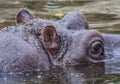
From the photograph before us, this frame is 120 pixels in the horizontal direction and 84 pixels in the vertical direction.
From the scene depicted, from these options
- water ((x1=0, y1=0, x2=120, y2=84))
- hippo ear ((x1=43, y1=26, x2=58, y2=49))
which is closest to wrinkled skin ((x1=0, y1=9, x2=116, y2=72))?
hippo ear ((x1=43, y1=26, x2=58, y2=49))

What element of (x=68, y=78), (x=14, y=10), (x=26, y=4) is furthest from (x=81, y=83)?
(x=26, y=4)

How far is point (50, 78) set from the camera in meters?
6.13

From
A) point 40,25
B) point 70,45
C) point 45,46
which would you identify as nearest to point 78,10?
point 40,25

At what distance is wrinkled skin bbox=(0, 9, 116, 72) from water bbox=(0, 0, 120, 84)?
111 millimetres

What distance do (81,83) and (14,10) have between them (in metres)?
7.15

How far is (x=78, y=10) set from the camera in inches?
498

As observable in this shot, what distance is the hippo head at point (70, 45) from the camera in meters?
6.25

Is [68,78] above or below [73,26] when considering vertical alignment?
below

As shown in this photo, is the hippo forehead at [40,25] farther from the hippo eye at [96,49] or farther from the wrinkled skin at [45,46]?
the hippo eye at [96,49]

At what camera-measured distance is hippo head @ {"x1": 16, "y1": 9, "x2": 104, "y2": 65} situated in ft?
20.5

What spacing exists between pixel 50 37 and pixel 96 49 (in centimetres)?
64

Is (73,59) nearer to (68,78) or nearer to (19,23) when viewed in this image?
(68,78)

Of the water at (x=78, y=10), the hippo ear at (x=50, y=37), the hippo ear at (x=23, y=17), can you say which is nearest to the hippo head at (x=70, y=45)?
the hippo ear at (x=50, y=37)

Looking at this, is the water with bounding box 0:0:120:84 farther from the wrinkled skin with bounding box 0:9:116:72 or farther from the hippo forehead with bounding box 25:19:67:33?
the hippo forehead with bounding box 25:19:67:33
